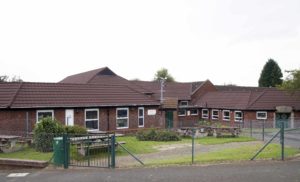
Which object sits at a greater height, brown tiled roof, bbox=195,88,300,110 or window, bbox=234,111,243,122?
brown tiled roof, bbox=195,88,300,110

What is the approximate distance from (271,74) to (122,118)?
5326cm

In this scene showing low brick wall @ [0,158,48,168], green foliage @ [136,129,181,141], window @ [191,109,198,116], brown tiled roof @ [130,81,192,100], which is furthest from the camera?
brown tiled roof @ [130,81,192,100]

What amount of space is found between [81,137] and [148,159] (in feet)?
10.7

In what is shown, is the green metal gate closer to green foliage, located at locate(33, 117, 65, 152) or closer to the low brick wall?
the low brick wall

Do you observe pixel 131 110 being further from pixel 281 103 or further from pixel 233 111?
pixel 281 103

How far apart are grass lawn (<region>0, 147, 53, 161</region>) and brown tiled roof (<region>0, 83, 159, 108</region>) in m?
6.89

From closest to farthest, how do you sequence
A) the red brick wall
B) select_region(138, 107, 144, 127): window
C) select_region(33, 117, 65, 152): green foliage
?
select_region(33, 117, 65, 152): green foliage < the red brick wall < select_region(138, 107, 144, 127): window

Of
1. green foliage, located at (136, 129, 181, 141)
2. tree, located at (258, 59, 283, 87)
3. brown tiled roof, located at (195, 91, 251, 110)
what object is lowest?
green foliage, located at (136, 129, 181, 141)

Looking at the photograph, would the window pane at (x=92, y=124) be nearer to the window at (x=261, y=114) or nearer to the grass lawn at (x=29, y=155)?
the grass lawn at (x=29, y=155)

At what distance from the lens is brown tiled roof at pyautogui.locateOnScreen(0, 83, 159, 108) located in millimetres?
26595

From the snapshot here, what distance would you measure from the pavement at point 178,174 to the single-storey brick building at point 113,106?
449 inches

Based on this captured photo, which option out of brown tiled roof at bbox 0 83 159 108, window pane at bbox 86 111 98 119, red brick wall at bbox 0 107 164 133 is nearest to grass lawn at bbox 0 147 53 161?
red brick wall at bbox 0 107 164 133

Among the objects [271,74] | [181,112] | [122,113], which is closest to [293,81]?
[122,113]

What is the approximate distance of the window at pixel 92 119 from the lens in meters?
29.1
